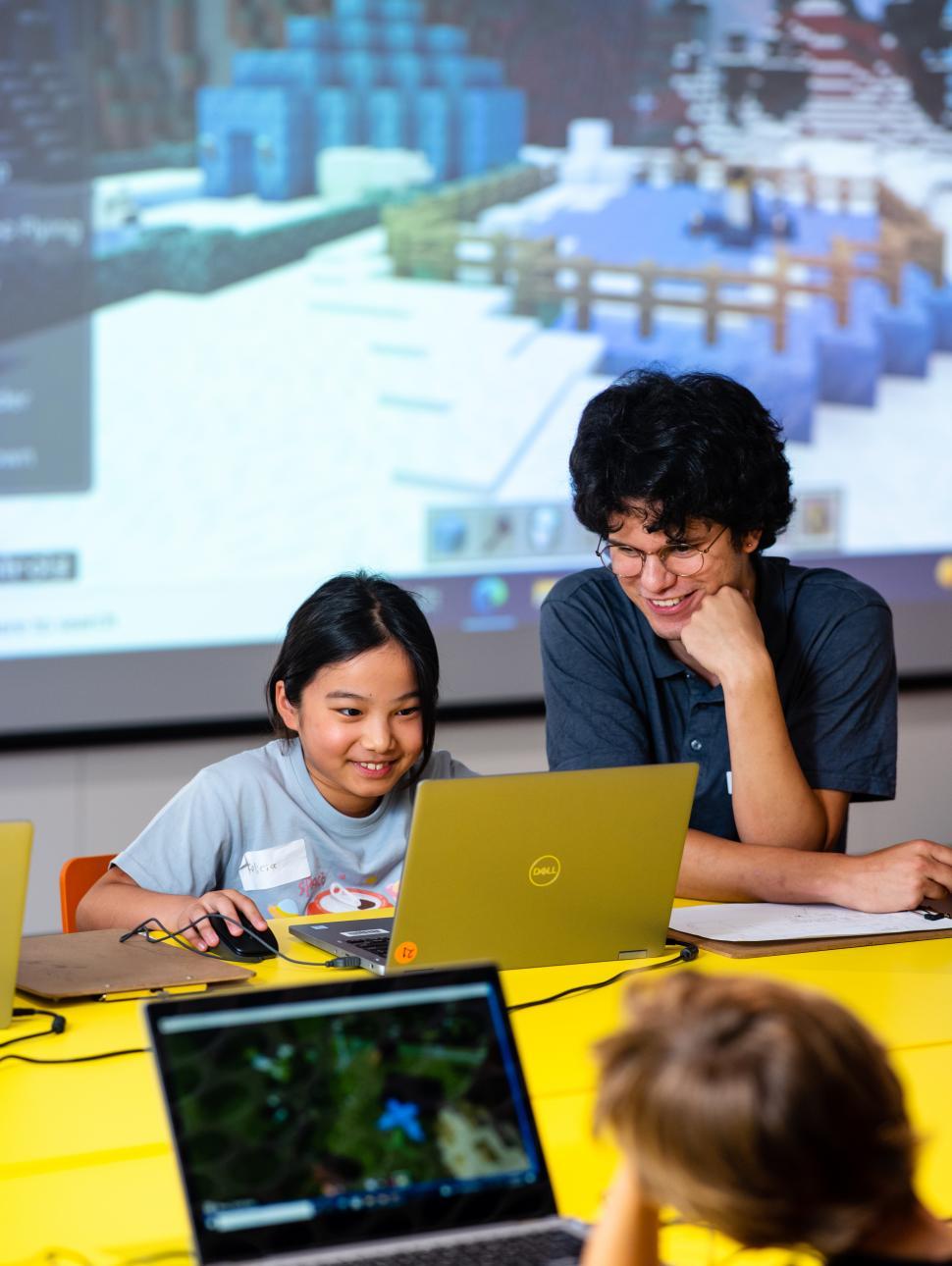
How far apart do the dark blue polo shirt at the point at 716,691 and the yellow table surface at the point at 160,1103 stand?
0.37 meters

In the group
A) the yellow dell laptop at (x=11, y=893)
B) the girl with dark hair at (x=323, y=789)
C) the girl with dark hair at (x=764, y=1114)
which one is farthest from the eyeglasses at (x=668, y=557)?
the girl with dark hair at (x=764, y=1114)

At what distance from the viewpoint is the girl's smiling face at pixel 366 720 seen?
2037 millimetres

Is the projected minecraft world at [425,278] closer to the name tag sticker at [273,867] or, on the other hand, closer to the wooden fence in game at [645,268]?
the wooden fence in game at [645,268]

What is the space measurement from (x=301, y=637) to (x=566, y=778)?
2.09 ft

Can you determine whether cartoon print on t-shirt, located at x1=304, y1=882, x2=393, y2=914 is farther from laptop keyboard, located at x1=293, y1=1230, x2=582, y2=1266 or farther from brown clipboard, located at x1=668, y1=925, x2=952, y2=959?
laptop keyboard, located at x1=293, y1=1230, x2=582, y2=1266

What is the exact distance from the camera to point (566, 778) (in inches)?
62.5

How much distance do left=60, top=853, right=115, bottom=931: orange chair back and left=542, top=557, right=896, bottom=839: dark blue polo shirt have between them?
24.6 inches

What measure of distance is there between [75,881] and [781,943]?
91 cm

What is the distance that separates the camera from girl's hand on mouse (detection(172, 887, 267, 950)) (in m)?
1.72

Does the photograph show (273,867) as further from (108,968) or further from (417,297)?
(417,297)

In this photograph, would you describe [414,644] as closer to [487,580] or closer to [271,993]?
[271,993]

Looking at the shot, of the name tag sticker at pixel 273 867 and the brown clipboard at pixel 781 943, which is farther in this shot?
the name tag sticker at pixel 273 867

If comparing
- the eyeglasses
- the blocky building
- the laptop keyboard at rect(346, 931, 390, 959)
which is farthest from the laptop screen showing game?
the blocky building

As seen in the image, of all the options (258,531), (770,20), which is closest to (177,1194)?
(258,531)
